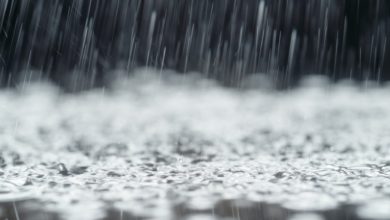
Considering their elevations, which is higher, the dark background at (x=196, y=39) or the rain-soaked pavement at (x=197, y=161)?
the dark background at (x=196, y=39)

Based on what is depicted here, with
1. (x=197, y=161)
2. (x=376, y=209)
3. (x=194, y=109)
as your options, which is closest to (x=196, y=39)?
(x=194, y=109)

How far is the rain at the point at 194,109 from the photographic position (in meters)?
3.12

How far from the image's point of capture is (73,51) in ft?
48.3

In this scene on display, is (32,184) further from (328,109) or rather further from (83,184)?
(328,109)

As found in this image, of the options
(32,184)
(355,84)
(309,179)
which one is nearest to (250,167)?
(309,179)

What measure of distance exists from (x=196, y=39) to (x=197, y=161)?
10790 mm

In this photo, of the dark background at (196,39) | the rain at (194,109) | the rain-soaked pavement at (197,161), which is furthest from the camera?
the dark background at (196,39)

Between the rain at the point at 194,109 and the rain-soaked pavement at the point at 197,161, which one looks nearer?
the rain-soaked pavement at the point at 197,161

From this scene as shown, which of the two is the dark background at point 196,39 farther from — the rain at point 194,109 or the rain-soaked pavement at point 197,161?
the rain-soaked pavement at point 197,161

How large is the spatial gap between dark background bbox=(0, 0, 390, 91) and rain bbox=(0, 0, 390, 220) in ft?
0.13

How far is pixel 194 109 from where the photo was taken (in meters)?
10.9

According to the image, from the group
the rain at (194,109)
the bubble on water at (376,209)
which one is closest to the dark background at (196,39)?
the rain at (194,109)

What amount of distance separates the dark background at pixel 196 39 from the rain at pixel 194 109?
0.13 ft

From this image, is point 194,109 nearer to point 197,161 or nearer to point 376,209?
point 197,161
